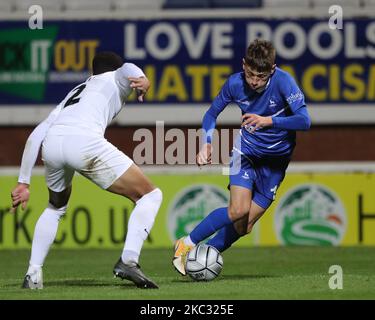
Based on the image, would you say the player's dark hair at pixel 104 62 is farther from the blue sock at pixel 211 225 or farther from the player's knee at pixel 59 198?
the blue sock at pixel 211 225

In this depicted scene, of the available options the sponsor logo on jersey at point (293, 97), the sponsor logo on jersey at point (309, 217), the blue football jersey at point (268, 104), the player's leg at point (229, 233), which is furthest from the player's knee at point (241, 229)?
the sponsor logo on jersey at point (309, 217)

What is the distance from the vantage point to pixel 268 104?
362 inches

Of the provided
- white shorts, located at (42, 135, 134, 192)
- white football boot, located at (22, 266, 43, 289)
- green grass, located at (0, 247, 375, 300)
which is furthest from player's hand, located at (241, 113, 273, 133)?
white football boot, located at (22, 266, 43, 289)

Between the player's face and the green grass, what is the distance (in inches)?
62.7

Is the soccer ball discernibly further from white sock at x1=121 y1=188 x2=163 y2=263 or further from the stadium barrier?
the stadium barrier

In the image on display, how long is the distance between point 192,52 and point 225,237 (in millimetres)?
7614

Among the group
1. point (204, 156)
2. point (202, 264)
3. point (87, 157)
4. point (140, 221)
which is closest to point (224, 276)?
point (202, 264)

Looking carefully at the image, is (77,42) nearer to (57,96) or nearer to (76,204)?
(57,96)

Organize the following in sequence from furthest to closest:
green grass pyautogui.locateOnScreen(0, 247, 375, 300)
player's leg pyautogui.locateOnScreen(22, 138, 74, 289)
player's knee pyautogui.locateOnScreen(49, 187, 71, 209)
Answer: player's knee pyautogui.locateOnScreen(49, 187, 71, 209), player's leg pyautogui.locateOnScreen(22, 138, 74, 289), green grass pyautogui.locateOnScreen(0, 247, 375, 300)

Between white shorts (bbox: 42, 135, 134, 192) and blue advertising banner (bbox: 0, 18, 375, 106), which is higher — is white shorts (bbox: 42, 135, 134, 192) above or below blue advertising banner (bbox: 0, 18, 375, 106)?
below

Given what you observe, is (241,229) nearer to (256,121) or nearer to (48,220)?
(256,121)

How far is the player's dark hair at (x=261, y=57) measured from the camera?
29.1ft

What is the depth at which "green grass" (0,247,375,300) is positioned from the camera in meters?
7.88
